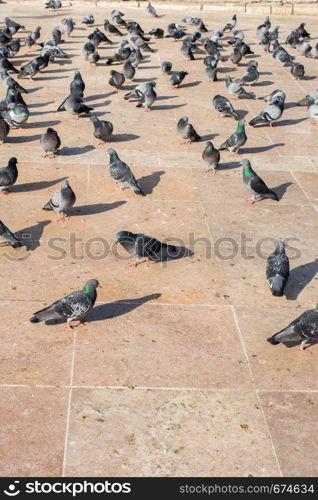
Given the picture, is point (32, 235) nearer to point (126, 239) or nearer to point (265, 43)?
point (126, 239)

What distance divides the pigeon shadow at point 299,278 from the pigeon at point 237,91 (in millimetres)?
10453

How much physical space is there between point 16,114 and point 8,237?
22.6 feet

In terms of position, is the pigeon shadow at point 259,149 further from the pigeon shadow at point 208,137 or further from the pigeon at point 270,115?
the pigeon at point 270,115

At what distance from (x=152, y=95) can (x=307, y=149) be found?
5.22 meters

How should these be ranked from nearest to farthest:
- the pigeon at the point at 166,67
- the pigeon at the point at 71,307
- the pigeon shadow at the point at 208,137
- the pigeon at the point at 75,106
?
the pigeon at the point at 71,307 < the pigeon shadow at the point at 208,137 < the pigeon at the point at 75,106 < the pigeon at the point at 166,67

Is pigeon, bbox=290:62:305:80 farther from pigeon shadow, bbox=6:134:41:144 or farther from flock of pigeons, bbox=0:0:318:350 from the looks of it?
pigeon shadow, bbox=6:134:41:144

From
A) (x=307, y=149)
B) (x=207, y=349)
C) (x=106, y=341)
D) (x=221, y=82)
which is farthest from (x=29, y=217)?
(x=221, y=82)

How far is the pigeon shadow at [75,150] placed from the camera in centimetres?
1593

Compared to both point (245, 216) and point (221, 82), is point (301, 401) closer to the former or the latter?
point (245, 216)

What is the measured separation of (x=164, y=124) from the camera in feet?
60.4

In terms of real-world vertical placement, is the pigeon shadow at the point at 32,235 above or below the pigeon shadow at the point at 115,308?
below

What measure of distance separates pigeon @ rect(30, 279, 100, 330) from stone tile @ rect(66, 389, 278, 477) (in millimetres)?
1356

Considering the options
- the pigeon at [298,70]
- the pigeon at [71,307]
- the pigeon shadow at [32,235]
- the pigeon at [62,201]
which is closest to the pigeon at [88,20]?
the pigeon at [298,70]

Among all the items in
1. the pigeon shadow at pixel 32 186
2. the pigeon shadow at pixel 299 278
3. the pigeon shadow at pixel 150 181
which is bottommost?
the pigeon shadow at pixel 150 181
